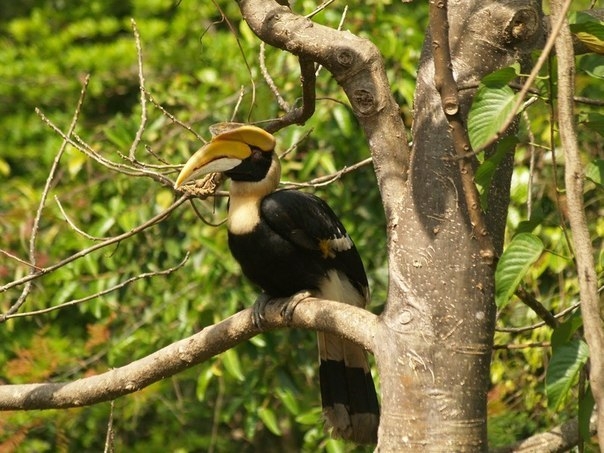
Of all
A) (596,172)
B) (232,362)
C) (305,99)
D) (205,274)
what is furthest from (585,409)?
(205,274)

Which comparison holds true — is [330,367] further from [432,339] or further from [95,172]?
[95,172]

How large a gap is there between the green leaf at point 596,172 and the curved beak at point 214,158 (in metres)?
1.30

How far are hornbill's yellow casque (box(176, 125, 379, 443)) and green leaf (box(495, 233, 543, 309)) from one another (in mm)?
1566

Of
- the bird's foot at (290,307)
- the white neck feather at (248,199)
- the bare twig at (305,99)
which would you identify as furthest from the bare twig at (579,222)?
the white neck feather at (248,199)

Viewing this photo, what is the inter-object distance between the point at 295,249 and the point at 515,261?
1.68 m

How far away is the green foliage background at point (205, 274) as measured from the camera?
388 centimetres

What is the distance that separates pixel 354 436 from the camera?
122 inches

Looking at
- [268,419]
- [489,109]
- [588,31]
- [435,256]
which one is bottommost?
[268,419]

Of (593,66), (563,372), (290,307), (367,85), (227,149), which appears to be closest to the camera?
(563,372)

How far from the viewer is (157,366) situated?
2.64m

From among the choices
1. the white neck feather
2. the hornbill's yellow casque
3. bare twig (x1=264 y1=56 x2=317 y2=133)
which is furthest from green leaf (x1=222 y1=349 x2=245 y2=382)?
bare twig (x1=264 y1=56 x2=317 y2=133)

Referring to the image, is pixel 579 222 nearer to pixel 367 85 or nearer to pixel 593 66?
pixel 593 66

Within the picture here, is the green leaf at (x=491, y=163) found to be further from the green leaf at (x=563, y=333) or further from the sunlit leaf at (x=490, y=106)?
the green leaf at (x=563, y=333)

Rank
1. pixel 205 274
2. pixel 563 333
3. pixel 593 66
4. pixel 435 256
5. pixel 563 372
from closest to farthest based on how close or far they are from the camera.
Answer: pixel 563 372, pixel 563 333, pixel 593 66, pixel 435 256, pixel 205 274
